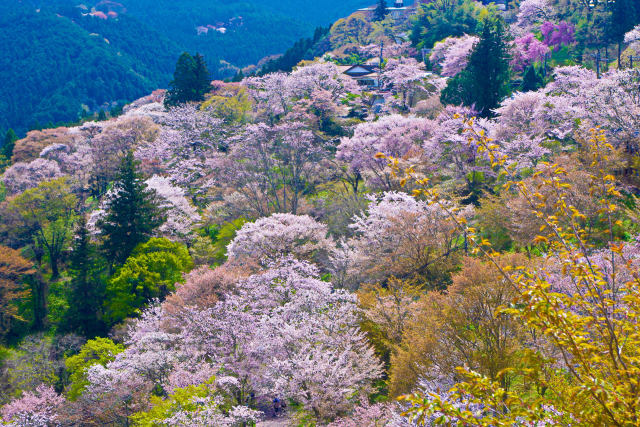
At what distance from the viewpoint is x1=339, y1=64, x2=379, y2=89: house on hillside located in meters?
67.9

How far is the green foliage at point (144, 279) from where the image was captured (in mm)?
34000

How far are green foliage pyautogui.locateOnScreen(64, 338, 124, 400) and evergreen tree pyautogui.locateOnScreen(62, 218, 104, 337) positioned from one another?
25.2 feet

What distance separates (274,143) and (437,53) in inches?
1182

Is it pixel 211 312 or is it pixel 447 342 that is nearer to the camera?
pixel 447 342

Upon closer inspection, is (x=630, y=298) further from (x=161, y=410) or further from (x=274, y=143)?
(x=274, y=143)

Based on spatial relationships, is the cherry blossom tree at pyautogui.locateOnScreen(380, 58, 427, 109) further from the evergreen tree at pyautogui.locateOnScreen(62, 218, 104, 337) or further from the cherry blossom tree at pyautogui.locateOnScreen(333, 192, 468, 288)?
the evergreen tree at pyautogui.locateOnScreen(62, 218, 104, 337)

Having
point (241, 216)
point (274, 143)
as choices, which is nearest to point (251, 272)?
point (241, 216)

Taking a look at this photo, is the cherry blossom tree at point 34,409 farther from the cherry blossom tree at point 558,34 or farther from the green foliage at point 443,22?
the cherry blossom tree at point 558,34

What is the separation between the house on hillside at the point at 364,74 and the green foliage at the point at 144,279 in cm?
4195

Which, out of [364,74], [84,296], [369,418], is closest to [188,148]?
[84,296]

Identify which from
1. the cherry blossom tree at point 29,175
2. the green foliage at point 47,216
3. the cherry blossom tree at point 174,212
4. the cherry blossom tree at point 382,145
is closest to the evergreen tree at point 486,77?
the cherry blossom tree at point 382,145

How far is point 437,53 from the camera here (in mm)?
61750

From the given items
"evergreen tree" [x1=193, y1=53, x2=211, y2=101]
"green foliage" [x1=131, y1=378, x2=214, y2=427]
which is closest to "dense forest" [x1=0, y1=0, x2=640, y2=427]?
"green foliage" [x1=131, y1=378, x2=214, y2=427]

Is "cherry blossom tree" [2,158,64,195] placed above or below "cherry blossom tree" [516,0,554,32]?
below
